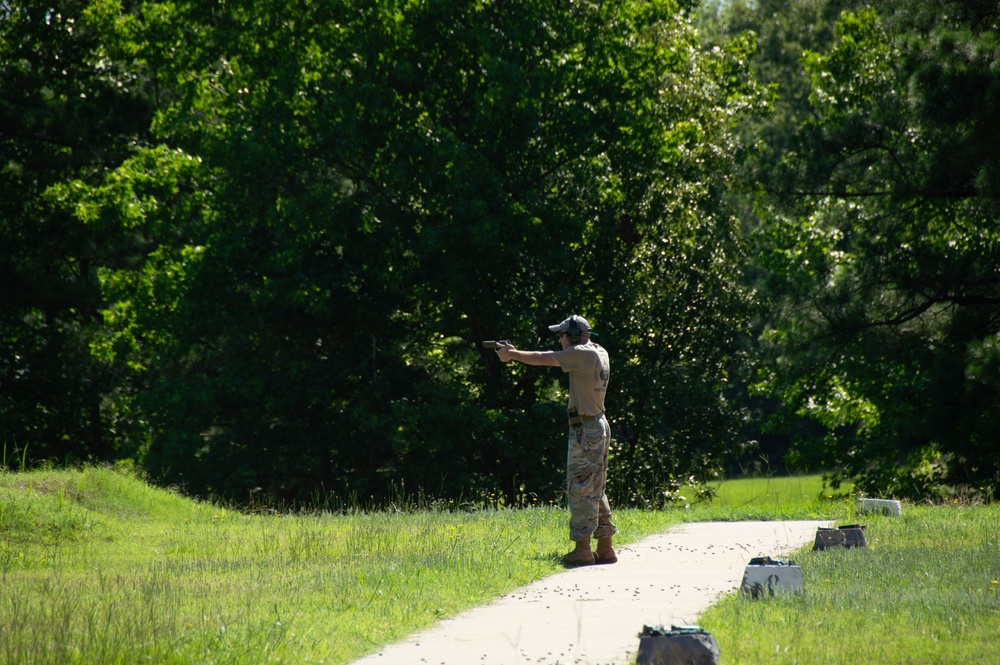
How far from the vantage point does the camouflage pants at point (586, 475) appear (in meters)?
10.9

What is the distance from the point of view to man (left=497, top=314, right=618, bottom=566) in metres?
10.9

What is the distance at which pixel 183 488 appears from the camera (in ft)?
81.6

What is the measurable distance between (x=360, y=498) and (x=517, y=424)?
400cm

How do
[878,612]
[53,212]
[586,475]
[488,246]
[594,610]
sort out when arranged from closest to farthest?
[878,612], [594,610], [586,475], [488,246], [53,212]

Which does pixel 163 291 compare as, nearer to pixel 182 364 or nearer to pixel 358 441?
pixel 182 364

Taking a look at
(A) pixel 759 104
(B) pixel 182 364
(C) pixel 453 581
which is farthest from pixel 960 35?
(B) pixel 182 364

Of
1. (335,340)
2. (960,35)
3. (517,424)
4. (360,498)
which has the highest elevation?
(960,35)

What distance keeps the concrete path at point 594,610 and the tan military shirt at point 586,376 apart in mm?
1498

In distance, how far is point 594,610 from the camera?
865 centimetres

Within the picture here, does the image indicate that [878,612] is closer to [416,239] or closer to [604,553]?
[604,553]

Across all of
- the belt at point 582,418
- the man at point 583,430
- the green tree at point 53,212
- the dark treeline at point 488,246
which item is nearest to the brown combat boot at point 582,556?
the man at point 583,430

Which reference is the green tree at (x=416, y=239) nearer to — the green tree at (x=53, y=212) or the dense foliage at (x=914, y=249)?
the green tree at (x=53, y=212)

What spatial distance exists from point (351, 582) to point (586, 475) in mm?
2465

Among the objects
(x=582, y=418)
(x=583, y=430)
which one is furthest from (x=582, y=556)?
(x=582, y=418)
